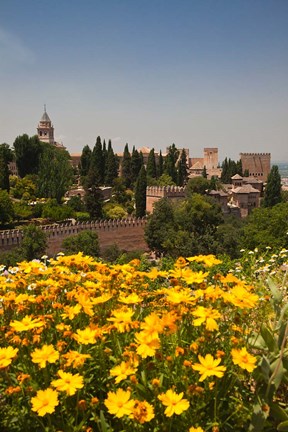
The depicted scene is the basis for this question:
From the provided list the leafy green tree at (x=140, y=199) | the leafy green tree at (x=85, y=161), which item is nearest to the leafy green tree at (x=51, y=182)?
the leafy green tree at (x=140, y=199)

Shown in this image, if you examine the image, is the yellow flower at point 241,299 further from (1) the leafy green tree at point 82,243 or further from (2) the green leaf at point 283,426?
(1) the leafy green tree at point 82,243

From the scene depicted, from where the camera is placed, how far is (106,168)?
52750 mm

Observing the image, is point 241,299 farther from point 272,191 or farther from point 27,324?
point 272,191

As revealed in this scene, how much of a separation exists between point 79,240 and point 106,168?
75.6 ft

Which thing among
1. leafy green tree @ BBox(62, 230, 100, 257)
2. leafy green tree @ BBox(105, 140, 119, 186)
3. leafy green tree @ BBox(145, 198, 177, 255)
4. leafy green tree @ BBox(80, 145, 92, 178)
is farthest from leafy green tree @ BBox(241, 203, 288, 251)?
leafy green tree @ BBox(80, 145, 92, 178)

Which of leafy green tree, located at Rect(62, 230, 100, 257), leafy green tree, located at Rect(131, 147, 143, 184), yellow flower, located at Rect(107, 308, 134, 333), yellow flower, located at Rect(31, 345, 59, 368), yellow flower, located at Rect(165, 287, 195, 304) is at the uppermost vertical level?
leafy green tree, located at Rect(131, 147, 143, 184)

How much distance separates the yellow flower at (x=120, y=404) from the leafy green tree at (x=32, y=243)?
2682 cm

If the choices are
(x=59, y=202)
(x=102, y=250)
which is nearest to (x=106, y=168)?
(x=59, y=202)

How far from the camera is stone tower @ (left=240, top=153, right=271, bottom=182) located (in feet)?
266

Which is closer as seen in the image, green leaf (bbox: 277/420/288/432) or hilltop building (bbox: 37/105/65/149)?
green leaf (bbox: 277/420/288/432)

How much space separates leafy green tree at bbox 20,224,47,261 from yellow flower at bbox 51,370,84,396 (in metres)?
26.7

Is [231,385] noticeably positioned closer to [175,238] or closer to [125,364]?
[125,364]

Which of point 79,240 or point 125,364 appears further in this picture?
point 79,240

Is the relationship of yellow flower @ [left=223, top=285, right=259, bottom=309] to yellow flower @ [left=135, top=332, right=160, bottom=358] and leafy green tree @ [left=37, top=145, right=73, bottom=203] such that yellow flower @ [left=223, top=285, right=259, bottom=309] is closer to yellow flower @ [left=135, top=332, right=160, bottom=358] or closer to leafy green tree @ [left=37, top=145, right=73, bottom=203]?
yellow flower @ [left=135, top=332, right=160, bottom=358]
